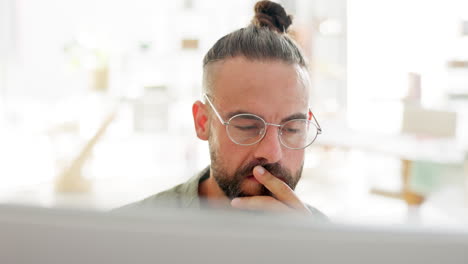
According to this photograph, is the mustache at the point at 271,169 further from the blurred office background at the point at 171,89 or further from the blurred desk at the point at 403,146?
the blurred office background at the point at 171,89

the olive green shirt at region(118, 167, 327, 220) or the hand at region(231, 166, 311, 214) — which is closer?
the hand at region(231, 166, 311, 214)

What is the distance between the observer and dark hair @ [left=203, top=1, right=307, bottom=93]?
0.81 metres

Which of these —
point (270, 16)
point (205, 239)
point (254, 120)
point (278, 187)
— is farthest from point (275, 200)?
point (205, 239)

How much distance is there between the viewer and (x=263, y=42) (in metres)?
0.81

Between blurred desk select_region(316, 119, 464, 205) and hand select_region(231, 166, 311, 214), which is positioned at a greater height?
hand select_region(231, 166, 311, 214)

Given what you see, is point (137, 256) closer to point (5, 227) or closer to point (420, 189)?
point (5, 227)

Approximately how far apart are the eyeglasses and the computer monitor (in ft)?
1.75

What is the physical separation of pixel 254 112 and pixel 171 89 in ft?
7.57

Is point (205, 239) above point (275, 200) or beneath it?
above

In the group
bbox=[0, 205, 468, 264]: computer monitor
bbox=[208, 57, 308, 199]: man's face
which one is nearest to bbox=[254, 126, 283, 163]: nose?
bbox=[208, 57, 308, 199]: man's face

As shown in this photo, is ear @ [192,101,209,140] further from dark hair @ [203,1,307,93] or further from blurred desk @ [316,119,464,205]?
blurred desk @ [316,119,464,205]

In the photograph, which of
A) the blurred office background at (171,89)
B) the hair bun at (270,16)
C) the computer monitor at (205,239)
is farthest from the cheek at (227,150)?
the blurred office background at (171,89)

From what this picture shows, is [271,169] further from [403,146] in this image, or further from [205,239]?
[403,146]

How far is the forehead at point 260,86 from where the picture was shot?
755 mm
